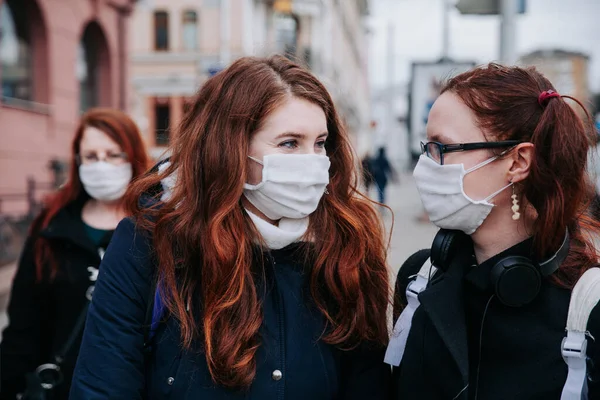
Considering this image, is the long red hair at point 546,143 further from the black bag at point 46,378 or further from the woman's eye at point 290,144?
the black bag at point 46,378

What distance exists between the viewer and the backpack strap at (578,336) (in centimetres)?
186

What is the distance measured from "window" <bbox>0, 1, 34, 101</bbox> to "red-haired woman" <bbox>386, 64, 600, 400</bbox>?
467 inches

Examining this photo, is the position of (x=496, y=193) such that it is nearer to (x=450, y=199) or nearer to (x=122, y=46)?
(x=450, y=199)

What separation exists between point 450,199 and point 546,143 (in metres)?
0.35

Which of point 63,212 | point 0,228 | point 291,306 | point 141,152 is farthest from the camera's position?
point 0,228

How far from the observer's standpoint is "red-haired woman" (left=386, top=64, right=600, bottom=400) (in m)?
2.05

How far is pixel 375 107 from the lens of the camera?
66.9 metres

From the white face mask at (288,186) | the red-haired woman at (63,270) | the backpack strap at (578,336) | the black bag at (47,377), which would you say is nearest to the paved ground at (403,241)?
the red-haired woman at (63,270)

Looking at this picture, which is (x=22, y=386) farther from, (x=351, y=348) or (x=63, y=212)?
(x=351, y=348)

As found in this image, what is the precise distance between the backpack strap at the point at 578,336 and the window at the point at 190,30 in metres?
30.7

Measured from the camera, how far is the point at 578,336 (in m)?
1.89

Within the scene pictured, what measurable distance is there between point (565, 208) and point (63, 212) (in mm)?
2519

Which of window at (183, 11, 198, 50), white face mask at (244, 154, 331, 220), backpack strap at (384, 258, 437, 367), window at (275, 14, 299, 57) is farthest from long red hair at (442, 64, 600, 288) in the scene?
window at (275, 14, 299, 57)

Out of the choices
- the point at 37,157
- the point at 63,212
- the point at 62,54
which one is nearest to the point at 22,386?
the point at 63,212
